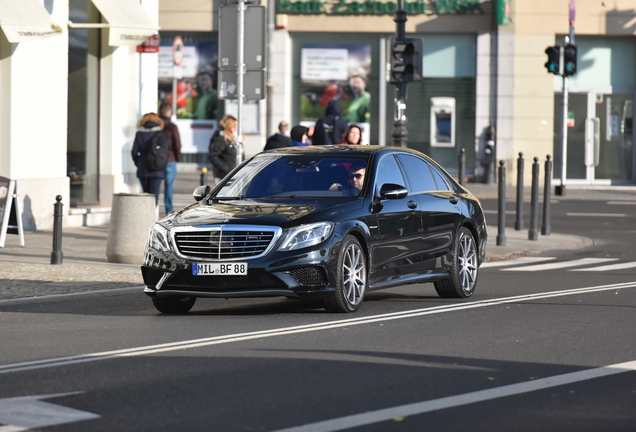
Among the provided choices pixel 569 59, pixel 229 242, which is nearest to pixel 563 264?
pixel 229 242

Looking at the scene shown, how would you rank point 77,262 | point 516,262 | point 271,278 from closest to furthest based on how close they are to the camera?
point 271,278 → point 77,262 → point 516,262

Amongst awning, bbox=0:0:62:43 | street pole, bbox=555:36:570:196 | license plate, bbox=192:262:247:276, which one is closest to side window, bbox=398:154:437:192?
license plate, bbox=192:262:247:276

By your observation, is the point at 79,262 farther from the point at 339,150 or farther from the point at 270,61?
the point at 270,61

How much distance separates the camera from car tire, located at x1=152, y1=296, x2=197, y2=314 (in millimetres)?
10539

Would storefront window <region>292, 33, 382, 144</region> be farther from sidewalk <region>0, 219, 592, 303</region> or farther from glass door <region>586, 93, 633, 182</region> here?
sidewalk <region>0, 219, 592, 303</region>

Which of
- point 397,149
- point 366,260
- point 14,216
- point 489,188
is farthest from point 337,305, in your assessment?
point 489,188

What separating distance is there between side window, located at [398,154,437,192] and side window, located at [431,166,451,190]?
88mm

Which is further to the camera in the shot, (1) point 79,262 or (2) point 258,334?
(1) point 79,262

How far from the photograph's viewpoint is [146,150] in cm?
1898

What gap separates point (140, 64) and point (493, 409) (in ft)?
56.7

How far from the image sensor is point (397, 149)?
11.7 metres

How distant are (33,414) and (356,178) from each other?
17.5 ft

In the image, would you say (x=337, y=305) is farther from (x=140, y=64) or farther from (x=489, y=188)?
(x=489, y=188)

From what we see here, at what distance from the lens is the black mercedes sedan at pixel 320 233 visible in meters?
9.91
